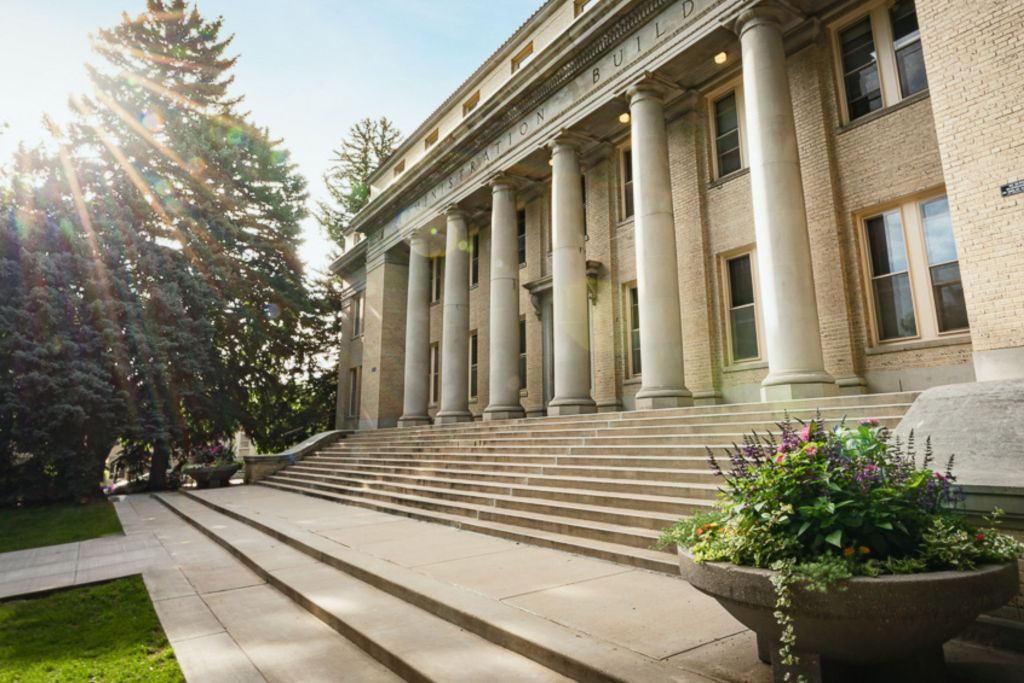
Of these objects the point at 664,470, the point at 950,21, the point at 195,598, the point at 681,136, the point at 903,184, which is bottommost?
the point at 195,598

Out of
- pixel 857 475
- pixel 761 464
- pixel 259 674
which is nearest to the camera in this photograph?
pixel 857 475

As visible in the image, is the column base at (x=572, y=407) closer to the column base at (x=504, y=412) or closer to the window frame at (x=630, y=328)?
the window frame at (x=630, y=328)

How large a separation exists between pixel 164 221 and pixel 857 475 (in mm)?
25373

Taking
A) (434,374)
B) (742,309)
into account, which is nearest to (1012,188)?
(742,309)

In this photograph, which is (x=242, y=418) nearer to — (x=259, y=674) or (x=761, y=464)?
(x=259, y=674)

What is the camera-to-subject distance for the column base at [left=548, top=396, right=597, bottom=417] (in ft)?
45.1

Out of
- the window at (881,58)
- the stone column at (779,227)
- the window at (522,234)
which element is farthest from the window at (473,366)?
the window at (881,58)

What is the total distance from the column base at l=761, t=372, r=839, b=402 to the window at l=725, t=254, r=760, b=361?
314 cm

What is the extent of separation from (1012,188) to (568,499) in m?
6.75

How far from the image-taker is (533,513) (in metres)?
8.23

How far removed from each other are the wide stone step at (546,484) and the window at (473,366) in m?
7.03

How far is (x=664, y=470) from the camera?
309 inches

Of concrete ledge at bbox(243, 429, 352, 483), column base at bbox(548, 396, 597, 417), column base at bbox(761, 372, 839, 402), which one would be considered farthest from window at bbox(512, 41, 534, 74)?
concrete ledge at bbox(243, 429, 352, 483)

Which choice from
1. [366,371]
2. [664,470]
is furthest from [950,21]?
[366,371]
